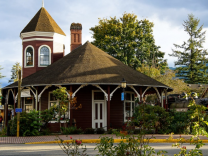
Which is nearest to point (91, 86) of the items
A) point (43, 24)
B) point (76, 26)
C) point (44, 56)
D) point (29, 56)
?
point (44, 56)

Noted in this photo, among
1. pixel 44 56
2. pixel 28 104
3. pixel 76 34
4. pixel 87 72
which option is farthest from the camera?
pixel 76 34

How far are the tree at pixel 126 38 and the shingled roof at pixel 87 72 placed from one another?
16.1 meters

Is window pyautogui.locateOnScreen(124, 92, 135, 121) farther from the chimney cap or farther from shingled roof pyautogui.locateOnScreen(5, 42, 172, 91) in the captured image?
the chimney cap

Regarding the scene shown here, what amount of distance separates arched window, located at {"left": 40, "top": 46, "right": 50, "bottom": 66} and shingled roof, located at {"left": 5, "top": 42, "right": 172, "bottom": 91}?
3.47m

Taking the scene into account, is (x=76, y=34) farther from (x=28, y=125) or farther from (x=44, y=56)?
(x=28, y=125)

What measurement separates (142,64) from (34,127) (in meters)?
28.2

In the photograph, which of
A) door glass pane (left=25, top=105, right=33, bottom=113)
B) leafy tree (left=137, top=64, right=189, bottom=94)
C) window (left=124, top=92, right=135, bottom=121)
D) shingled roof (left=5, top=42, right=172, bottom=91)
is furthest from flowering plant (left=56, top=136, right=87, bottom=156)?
leafy tree (left=137, top=64, right=189, bottom=94)

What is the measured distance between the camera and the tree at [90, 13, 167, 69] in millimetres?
45406

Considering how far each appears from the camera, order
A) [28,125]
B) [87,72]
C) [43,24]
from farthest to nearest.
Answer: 1. [43,24]
2. [87,72]
3. [28,125]

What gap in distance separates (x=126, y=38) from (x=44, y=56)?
1692 cm

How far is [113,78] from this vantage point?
24.7 metres

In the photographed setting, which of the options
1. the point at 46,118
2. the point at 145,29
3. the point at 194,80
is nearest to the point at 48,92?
the point at 46,118

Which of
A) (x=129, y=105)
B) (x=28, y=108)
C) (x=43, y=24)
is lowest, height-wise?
(x=28, y=108)

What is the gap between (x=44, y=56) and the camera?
31922 millimetres
